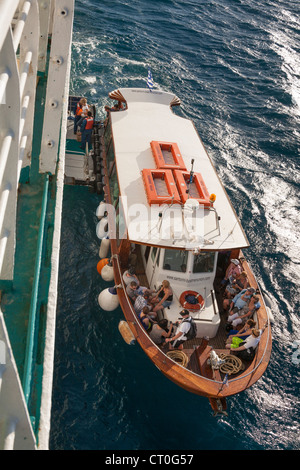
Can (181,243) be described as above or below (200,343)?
above

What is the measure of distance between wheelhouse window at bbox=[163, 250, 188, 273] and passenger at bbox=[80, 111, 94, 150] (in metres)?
7.40

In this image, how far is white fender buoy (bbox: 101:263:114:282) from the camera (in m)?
13.4

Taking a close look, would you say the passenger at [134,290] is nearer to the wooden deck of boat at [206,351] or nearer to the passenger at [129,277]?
the passenger at [129,277]

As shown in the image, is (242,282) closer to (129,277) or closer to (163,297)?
(163,297)

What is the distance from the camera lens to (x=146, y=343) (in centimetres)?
1109

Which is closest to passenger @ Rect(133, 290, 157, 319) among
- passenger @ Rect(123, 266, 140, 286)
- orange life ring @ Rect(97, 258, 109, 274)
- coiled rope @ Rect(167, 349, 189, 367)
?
passenger @ Rect(123, 266, 140, 286)

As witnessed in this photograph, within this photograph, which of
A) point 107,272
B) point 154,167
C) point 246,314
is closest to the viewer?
point 246,314

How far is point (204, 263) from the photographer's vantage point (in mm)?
12086

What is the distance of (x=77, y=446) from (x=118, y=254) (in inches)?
207

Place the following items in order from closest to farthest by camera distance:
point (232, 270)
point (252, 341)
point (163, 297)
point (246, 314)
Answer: point (252, 341) < point (163, 297) < point (246, 314) < point (232, 270)

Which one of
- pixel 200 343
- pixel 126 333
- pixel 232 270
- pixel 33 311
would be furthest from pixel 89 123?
pixel 33 311

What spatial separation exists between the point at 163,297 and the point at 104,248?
3.46m

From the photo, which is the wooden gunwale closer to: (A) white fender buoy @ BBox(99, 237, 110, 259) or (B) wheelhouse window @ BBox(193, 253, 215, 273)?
(B) wheelhouse window @ BBox(193, 253, 215, 273)

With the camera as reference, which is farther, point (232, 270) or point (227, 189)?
point (227, 189)
